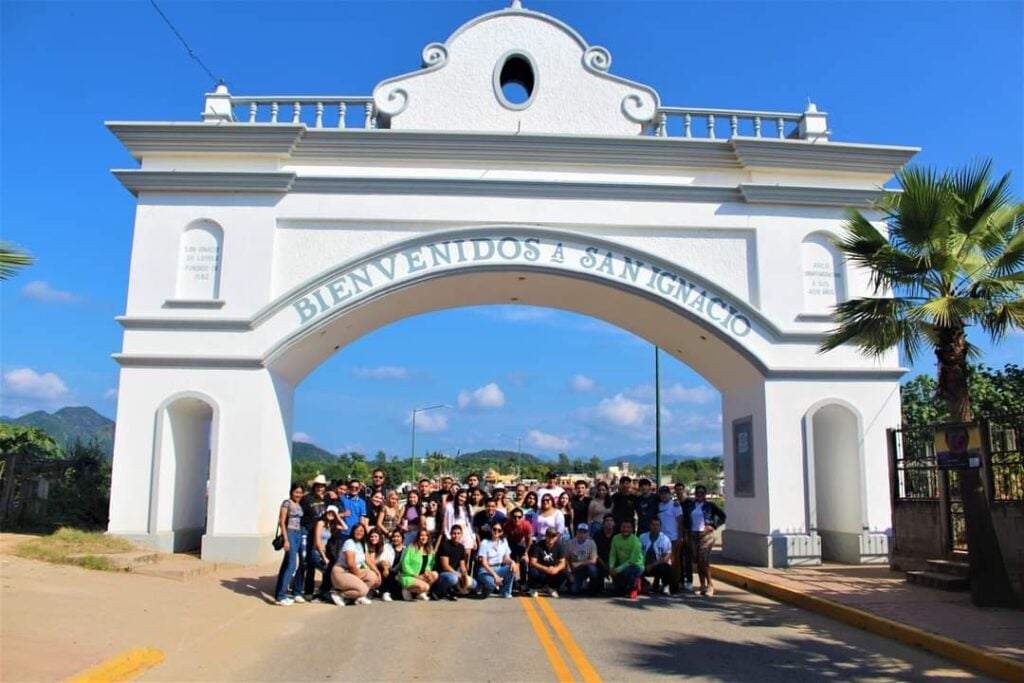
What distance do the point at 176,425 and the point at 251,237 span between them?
3794 millimetres

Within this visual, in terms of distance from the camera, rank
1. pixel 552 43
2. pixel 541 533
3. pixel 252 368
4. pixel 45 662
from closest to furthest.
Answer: pixel 45 662
pixel 541 533
pixel 252 368
pixel 552 43

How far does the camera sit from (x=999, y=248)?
432 inches

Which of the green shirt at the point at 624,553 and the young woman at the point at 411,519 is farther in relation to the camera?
the green shirt at the point at 624,553

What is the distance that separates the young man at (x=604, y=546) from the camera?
12555 mm

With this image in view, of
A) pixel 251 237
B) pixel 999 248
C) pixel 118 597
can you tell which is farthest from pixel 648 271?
pixel 118 597

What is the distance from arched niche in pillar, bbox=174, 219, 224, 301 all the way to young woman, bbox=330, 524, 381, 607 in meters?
6.45

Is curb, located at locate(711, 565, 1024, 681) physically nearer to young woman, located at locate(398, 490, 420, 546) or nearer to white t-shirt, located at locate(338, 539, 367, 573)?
young woman, located at locate(398, 490, 420, 546)

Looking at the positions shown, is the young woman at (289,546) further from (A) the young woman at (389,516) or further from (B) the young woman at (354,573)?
(A) the young woman at (389,516)

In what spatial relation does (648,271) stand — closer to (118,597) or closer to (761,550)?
(761,550)

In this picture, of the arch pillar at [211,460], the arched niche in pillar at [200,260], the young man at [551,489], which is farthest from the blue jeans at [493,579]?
the arched niche in pillar at [200,260]

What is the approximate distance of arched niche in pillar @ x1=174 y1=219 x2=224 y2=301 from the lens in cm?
1587

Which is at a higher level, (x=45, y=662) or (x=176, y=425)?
(x=176, y=425)

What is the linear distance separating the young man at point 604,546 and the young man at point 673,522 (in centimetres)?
87

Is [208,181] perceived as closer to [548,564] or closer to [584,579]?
[548,564]
